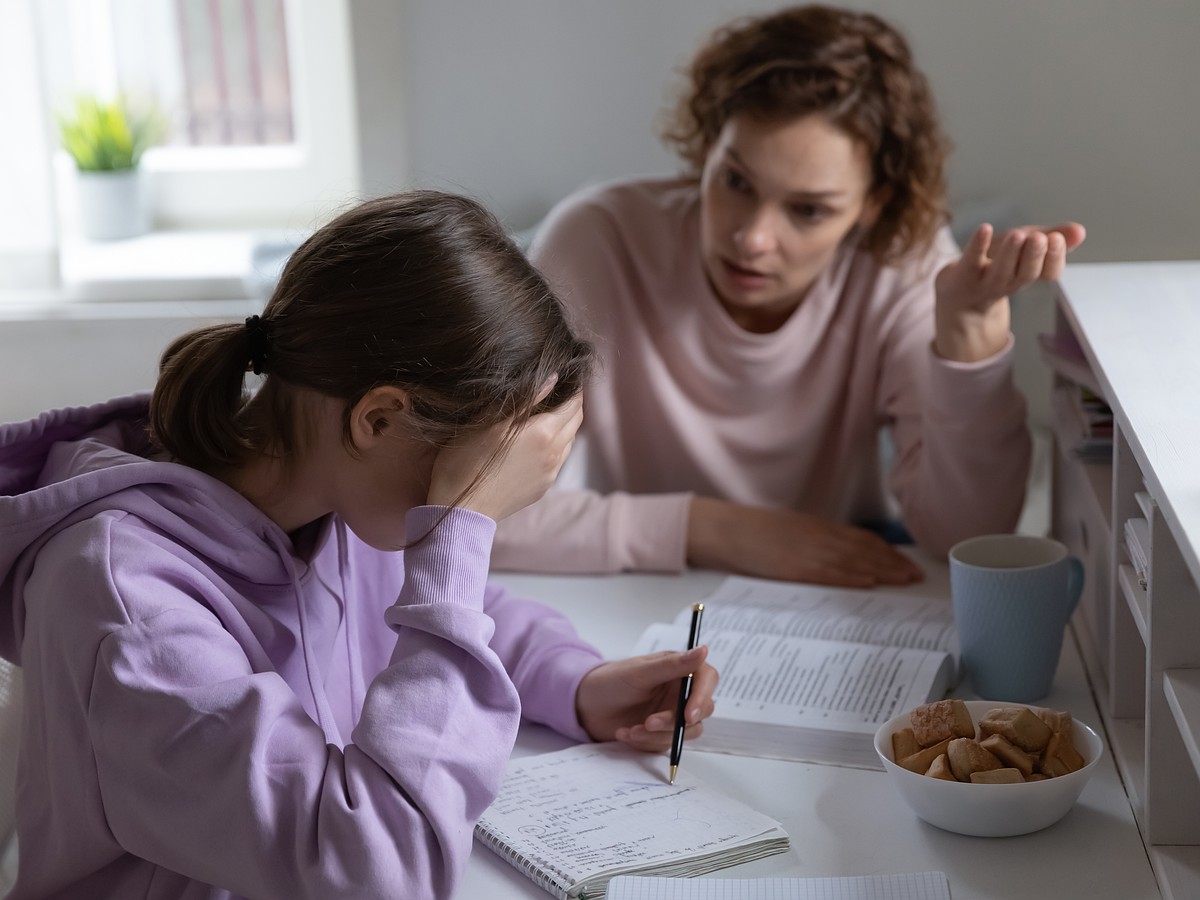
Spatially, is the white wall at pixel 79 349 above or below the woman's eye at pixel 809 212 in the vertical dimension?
below

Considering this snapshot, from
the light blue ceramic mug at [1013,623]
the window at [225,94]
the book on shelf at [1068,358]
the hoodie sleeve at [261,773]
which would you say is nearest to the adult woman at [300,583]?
the hoodie sleeve at [261,773]

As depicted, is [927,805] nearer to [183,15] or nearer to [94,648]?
[94,648]

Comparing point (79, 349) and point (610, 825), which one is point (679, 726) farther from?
point (79, 349)

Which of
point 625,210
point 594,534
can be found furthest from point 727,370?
point 594,534

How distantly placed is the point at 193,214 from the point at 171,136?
0.17m

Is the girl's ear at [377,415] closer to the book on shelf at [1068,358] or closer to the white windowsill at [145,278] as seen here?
the book on shelf at [1068,358]

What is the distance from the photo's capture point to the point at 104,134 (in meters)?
2.54

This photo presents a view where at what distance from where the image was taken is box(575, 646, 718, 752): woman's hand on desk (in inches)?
39.1

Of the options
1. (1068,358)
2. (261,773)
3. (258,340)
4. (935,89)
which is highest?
(935,89)

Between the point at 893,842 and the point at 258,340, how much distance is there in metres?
0.54

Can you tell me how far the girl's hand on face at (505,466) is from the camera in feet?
2.95

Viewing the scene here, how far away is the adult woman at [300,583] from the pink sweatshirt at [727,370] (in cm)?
64

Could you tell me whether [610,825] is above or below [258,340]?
below

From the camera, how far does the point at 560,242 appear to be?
164 centimetres
